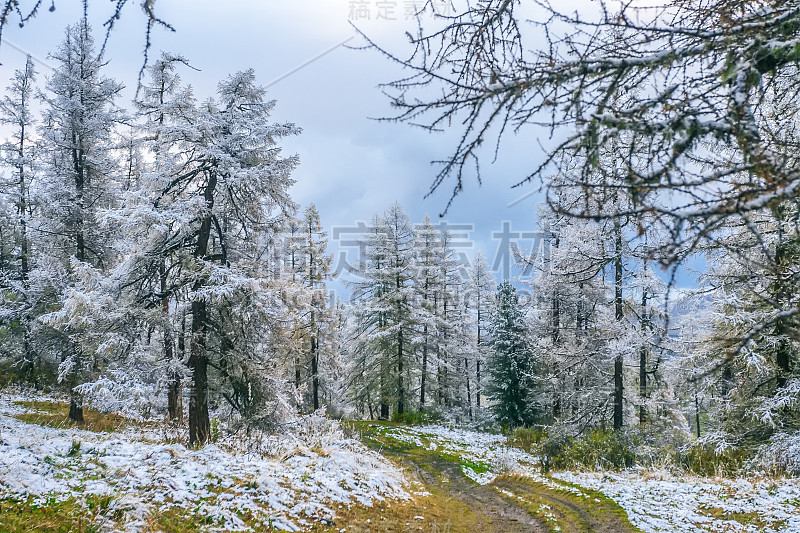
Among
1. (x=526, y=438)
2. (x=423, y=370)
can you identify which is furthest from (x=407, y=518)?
(x=423, y=370)

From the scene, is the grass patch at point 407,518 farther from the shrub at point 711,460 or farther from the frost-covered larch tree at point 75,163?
the frost-covered larch tree at point 75,163

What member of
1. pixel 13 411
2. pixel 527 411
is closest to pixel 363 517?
pixel 13 411

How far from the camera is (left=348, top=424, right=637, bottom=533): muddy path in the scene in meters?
8.18

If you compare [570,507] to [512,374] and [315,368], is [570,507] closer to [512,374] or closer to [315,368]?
[512,374]

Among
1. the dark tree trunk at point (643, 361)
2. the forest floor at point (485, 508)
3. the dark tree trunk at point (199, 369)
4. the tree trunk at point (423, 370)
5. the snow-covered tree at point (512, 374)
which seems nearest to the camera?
the forest floor at point (485, 508)

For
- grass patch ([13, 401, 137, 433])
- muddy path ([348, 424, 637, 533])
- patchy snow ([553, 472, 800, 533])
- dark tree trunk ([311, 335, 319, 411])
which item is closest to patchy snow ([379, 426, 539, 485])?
muddy path ([348, 424, 637, 533])

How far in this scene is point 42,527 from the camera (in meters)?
5.03

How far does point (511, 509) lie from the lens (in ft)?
32.4

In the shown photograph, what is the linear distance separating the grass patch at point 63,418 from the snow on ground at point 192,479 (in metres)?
7.92

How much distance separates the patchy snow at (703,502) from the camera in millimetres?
7309

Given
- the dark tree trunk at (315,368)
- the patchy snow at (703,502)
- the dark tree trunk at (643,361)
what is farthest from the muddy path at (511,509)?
the dark tree trunk at (315,368)

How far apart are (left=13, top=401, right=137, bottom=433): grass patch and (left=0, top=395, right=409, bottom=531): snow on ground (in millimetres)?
7919

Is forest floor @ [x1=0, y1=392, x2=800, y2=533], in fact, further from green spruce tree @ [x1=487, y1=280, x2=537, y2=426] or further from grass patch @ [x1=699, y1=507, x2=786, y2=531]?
green spruce tree @ [x1=487, y1=280, x2=537, y2=426]

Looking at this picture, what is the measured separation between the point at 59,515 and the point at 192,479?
85.1 inches
